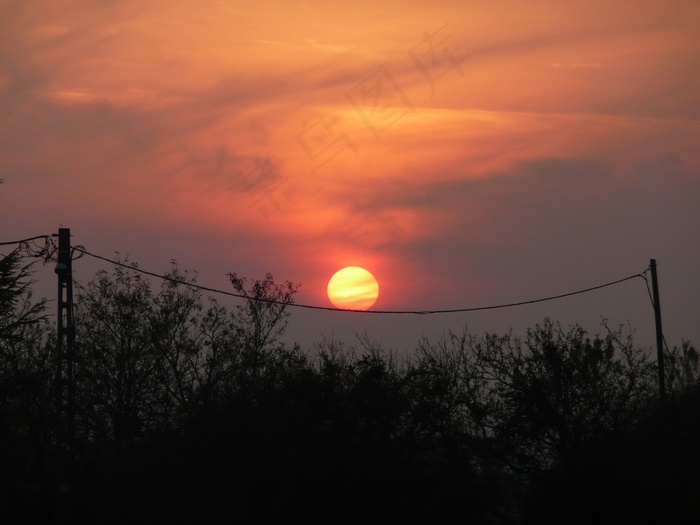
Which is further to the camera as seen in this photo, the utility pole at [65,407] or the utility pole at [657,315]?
the utility pole at [657,315]

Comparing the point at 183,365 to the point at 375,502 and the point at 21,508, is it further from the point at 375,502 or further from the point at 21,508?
the point at 375,502

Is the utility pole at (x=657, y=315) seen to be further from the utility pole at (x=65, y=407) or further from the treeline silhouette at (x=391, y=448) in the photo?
the utility pole at (x=65, y=407)

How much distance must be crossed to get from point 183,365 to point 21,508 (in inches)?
420

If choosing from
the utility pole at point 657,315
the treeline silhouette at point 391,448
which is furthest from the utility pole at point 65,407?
the utility pole at point 657,315

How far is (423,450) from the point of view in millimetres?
23422

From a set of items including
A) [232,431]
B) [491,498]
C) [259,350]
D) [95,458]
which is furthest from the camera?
[259,350]

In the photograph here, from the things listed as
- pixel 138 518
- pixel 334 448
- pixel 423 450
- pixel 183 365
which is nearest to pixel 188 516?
pixel 138 518

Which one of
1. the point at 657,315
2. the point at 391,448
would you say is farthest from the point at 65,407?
the point at 657,315

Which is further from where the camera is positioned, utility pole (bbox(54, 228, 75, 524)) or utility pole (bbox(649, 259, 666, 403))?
utility pole (bbox(649, 259, 666, 403))

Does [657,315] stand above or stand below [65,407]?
above

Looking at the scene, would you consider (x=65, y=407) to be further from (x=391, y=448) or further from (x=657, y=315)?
(x=657, y=315)

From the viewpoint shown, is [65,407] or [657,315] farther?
[657,315]

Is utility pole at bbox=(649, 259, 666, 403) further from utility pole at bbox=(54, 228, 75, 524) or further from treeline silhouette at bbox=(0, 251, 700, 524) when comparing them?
utility pole at bbox=(54, 228, 75, 524)

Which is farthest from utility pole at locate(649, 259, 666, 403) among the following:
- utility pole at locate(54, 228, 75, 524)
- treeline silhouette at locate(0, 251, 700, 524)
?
utility pole at locate(54, 228, 75, 524)
